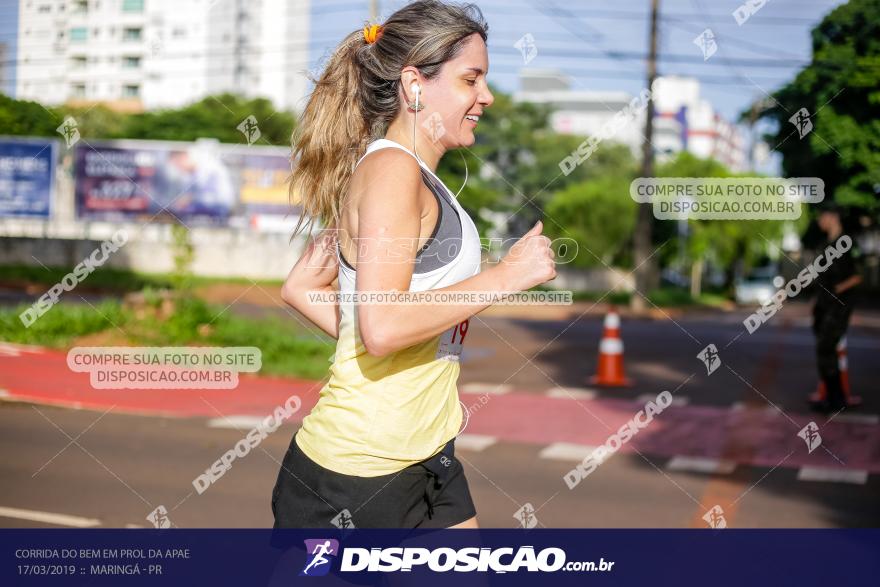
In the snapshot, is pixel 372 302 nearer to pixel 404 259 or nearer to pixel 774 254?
pixel 404 259

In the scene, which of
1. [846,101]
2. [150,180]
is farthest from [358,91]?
[150,180]

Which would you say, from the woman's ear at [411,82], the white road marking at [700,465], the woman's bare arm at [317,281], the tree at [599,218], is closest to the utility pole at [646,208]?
the tree at [599,218]

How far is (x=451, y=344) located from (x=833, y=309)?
8112mm

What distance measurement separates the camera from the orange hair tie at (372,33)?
210cm

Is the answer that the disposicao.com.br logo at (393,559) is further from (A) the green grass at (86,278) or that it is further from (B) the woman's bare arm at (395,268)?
(A) the green grass at (86,278)

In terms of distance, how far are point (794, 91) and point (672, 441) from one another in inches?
147

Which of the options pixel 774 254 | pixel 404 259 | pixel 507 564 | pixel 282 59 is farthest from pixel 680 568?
pixel 282 59

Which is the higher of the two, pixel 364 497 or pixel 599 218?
pixel 364 497

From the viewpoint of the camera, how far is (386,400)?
1.94 meters

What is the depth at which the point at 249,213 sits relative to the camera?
37531mm

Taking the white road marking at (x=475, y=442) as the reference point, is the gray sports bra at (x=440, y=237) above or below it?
above

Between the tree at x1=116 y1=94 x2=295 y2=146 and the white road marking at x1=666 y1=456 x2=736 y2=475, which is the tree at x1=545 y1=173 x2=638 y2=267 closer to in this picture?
the tree at x1=116 y1=94 x2=295 y2=146

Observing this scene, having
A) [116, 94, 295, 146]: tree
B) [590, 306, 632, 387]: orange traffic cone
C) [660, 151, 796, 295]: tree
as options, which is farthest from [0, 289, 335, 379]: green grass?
[116, 94, 295, 146]: tree

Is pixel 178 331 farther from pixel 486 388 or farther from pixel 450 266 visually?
pixel 450 266
